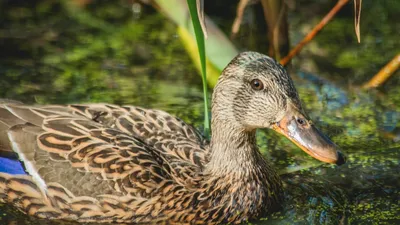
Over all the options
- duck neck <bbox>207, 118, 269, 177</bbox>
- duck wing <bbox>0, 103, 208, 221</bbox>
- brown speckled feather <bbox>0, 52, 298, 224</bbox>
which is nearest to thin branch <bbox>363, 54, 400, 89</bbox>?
brown speckled feather <bbox>0, 52, 298, 224</bbox>

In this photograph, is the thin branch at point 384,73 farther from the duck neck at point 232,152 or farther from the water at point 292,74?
the duck neck at point 232,152

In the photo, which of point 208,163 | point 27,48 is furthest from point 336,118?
point 27,48

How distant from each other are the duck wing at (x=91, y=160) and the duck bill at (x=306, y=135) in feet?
2.79

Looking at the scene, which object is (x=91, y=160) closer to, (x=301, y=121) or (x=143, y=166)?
(x=143, y=166)

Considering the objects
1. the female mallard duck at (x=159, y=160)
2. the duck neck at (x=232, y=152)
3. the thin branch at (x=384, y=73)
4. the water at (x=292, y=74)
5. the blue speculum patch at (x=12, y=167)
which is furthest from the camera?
the thin branch at (x=384, y=73)

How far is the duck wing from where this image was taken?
6.44m

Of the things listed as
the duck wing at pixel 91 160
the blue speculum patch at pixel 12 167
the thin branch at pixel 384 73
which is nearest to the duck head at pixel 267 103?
the duck wing at pixel 91 160

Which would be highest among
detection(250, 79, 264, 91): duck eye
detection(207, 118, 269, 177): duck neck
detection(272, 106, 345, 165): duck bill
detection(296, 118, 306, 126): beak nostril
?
detection(250, 79, 264, 91): duck eye

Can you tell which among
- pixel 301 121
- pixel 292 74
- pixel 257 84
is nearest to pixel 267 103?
pixel 257 84

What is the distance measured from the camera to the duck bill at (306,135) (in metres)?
6.27

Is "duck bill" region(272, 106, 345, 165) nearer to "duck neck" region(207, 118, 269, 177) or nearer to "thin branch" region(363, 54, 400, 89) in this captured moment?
"duck neck" region(207, 118, 269, 177)

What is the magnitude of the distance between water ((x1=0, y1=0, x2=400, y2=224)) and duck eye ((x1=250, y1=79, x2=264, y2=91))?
1.00 metres

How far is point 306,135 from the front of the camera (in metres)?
6.32

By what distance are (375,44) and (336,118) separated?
2.11 metres
